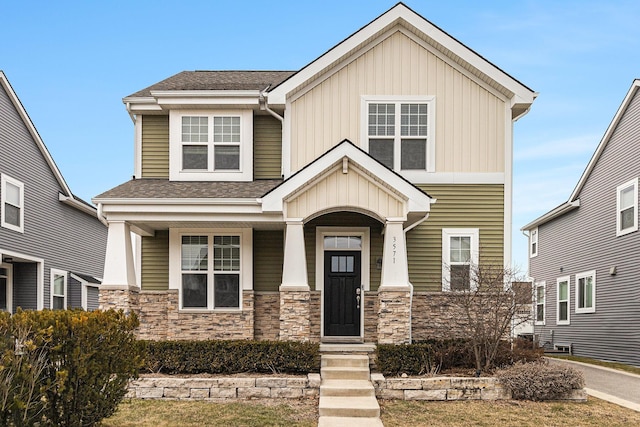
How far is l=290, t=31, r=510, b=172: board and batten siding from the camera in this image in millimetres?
15414

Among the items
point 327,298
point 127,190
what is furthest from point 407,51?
point 127,190

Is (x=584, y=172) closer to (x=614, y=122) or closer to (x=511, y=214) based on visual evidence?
(x=614, y=122)

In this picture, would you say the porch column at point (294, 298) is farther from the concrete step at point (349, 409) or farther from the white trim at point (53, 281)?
the white trim at point (53, 281)

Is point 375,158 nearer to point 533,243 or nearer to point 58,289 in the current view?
point 58,289

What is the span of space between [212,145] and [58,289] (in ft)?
36.8

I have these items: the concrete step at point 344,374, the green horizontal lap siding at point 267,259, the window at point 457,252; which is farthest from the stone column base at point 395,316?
the green horizontal lap siding at point 267,259

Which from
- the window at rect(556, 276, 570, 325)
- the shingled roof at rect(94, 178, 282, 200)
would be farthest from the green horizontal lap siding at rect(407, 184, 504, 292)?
the window at rect(556, 276, 570, 325)

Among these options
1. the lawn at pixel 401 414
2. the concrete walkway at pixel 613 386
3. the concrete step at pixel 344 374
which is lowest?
the concrete walkway at pixel 613 386

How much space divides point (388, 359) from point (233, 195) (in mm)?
4819

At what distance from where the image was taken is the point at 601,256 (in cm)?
2138

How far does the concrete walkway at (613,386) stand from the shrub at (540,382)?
3.01 feet

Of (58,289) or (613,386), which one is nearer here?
(613,386)

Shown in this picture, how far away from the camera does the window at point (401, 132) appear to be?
15398mm

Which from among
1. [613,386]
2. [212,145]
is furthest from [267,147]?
[613,386]
